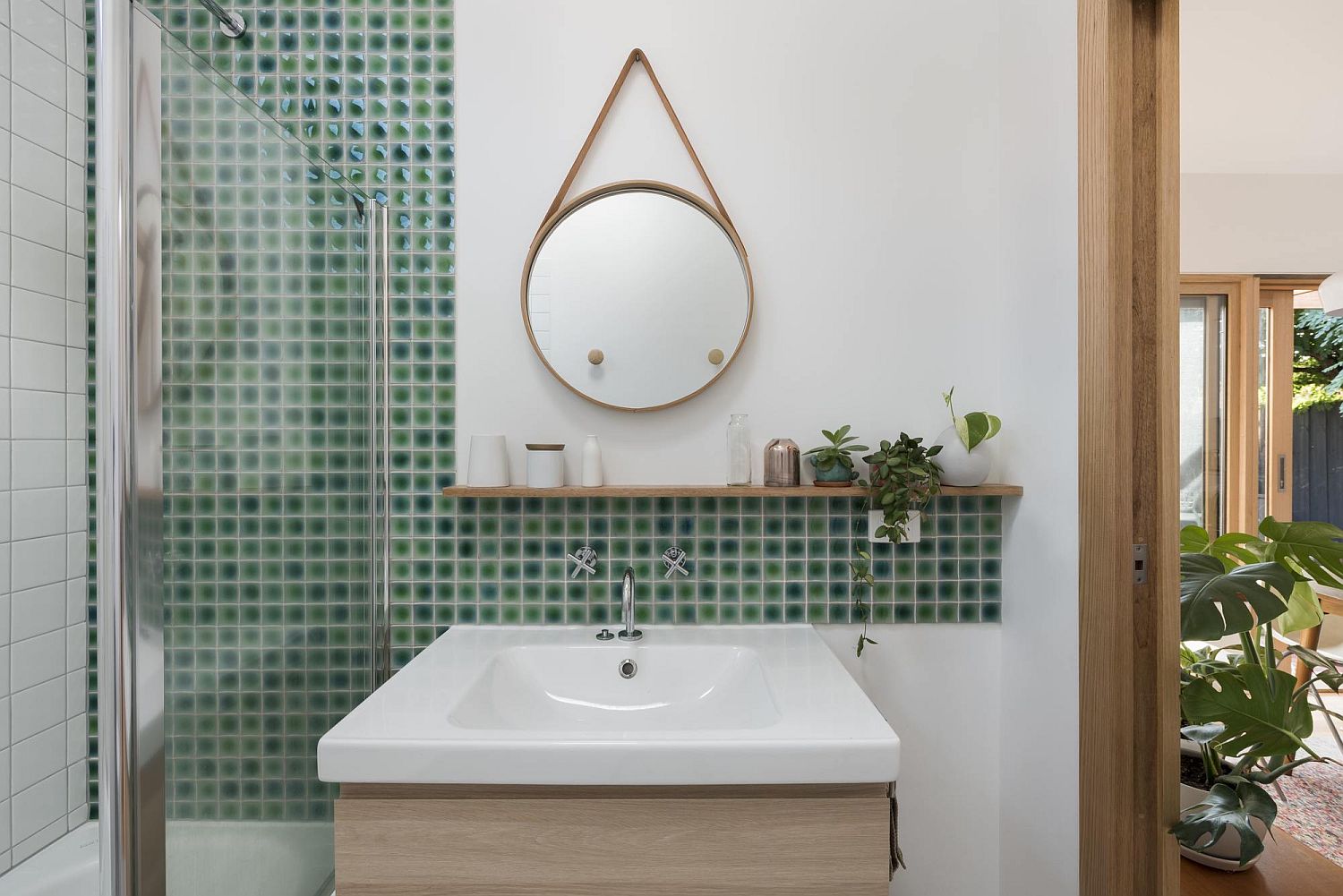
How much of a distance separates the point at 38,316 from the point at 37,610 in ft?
1.76

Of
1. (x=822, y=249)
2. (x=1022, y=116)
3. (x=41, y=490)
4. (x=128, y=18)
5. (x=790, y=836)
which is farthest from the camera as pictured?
(x=822, y=249)

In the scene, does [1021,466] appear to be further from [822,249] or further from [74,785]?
[74,785]

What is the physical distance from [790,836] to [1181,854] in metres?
0.96

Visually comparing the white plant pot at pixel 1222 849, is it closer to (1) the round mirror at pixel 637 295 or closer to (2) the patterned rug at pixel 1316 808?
(2) the patterned rug at pixel 1316 808

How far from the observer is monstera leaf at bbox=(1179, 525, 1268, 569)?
123 centimetres

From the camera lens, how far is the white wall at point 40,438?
1.24 metres

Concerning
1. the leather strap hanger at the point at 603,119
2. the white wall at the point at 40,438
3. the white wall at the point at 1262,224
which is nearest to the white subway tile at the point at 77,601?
the white wall at the point at 40,438

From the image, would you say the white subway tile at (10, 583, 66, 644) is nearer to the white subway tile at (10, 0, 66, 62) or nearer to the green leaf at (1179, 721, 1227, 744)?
the white subway tile at (10, 0, 66, 62)

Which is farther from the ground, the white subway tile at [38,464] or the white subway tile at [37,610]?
the white subway tile at [38,464]

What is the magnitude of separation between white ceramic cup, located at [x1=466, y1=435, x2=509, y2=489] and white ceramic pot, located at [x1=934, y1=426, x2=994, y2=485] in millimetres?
894

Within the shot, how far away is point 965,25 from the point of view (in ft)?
4.98

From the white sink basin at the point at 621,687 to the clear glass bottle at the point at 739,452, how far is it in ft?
1.11

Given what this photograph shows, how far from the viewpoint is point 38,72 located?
1.32m

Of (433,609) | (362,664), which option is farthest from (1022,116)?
(362,664)
